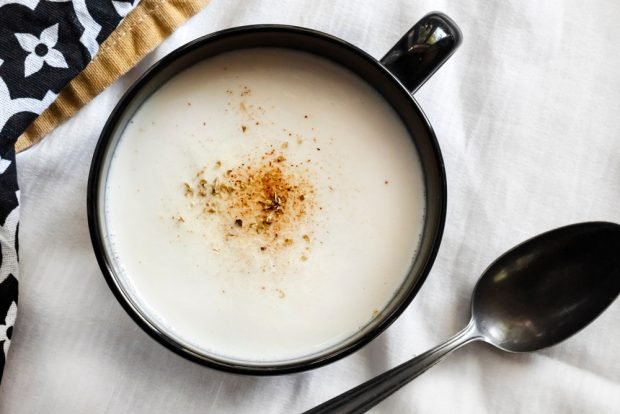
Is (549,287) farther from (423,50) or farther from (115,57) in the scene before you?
(115,57)

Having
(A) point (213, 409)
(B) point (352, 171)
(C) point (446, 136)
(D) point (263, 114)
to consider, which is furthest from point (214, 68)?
(A) point (213, 409)

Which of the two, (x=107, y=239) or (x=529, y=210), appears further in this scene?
(x=529, y=210)

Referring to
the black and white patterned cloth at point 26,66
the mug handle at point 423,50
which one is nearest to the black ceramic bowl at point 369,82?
the mug handle at point 423,50

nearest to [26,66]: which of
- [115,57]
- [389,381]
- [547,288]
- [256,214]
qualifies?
[115,57]

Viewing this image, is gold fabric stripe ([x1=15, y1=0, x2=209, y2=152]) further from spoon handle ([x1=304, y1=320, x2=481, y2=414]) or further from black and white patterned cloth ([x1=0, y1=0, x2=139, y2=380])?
spoon handle ([x1=304, y1=320, x2=481, y2=414])

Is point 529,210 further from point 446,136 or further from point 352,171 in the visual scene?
point 352,171

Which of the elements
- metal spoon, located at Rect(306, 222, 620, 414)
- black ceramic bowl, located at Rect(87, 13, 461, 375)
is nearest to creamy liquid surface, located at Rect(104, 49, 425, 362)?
black ceramic bowl, located at Rect(87, 13, 461, 375)
